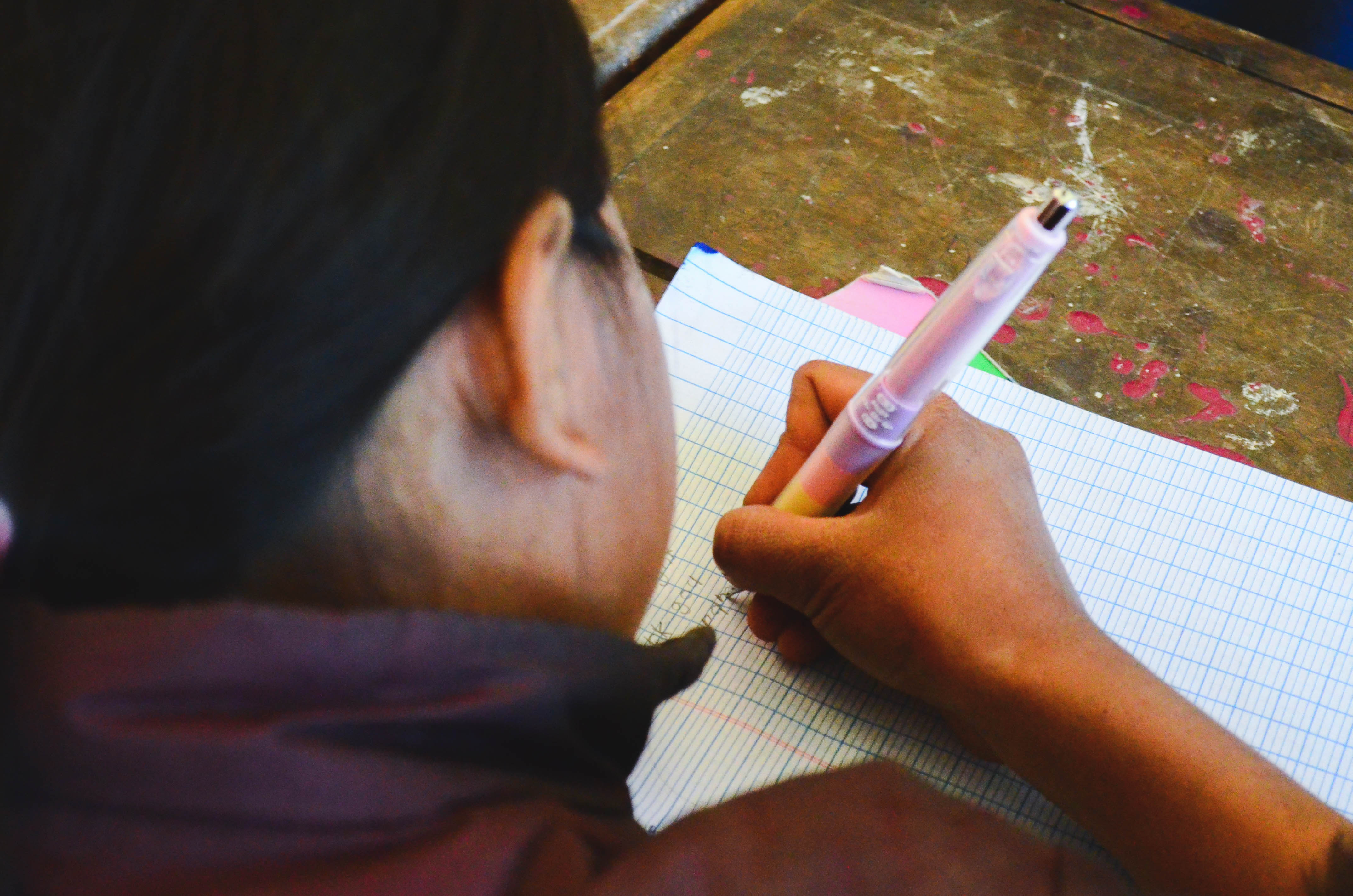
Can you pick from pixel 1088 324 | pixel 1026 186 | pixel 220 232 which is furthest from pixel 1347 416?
pixel 220 232

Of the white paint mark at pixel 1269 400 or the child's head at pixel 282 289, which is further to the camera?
the white paint mark at pixel 1269 400

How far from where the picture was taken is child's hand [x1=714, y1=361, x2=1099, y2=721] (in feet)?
1.74

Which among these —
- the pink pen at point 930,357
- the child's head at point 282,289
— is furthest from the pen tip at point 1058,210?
the child's head at point 282,289

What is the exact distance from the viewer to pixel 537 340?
13.6 inches

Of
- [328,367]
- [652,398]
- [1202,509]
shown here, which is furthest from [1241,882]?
[328,367]

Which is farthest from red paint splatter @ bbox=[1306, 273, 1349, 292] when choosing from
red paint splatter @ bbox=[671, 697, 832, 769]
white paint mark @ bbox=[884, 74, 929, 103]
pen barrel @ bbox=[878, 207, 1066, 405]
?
red paint splatter @ bbox=[671, 697, 832, 769]

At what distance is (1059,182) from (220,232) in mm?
723

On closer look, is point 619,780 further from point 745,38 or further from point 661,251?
point 745,38

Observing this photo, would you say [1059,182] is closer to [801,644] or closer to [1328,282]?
[1328,282]

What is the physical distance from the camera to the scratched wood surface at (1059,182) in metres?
0.71

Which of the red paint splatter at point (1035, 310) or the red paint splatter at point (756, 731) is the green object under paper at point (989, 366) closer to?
the red paint splatter at point (1035, 310)

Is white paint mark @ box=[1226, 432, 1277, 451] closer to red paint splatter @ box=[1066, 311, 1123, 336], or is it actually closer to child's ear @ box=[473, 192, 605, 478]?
red paint splatter @ box=[1066, 311, 1123, 336]

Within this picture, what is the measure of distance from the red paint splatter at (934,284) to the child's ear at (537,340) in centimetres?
44

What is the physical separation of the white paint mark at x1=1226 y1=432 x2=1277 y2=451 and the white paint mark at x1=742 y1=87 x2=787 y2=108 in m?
0.46
